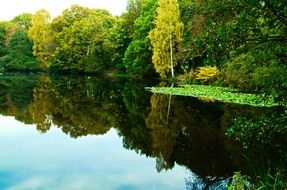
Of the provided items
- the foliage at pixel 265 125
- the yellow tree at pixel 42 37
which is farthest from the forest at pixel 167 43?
the foliage at pixel 265 125

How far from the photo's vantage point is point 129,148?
13422 millimetres

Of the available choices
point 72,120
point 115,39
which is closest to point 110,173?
point 72,120

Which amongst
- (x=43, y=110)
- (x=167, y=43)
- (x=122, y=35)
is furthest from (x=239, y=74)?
(x=122, y=35)

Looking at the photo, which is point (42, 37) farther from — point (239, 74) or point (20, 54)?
point (239, 74)

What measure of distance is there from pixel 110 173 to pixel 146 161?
1.37m

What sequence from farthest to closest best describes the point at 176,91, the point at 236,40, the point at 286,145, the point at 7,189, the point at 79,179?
the point at 176,91, the point at 286,145, the point at 79,179, the point at 7,189, the point at 236,40

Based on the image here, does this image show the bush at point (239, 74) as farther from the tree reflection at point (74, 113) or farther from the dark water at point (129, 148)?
the tree reflection at point (74, 113)

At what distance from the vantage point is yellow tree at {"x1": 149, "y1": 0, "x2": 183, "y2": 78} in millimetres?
41094

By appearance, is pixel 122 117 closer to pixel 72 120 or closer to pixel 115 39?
pixel 72 120

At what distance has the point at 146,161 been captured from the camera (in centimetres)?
1154

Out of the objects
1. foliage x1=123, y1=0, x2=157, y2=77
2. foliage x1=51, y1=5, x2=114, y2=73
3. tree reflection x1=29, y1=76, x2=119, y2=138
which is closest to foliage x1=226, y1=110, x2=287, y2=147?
tree reflection x1=29, y1=76, x2=119, y2=138

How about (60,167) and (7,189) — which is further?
(60,167)

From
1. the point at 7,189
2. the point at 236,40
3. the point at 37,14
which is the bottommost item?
the point at 7,189

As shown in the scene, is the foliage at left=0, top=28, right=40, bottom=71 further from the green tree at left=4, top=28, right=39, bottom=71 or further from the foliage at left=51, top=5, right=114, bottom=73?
the foliage at left=51, top=5, right=114, bottom=73
